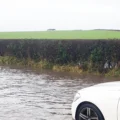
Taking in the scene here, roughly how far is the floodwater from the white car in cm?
148

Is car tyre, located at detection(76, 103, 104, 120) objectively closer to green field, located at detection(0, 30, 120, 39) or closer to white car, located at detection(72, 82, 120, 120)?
white car, located at detection(72, 82, 120, 120)

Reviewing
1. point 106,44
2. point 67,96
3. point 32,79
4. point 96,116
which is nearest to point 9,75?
point 32,79

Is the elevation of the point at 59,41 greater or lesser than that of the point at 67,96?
greater

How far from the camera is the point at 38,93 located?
1123 centimetres

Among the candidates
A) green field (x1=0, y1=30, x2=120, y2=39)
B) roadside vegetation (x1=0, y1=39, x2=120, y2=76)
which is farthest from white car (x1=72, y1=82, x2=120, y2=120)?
green field (x1=0, y1=30, x2=120, y2=39)

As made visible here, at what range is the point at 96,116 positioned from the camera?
6203 millimetres

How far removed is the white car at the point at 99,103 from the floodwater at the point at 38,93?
1.48 m

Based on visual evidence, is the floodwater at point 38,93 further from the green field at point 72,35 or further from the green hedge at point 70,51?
the green field at point 72,35

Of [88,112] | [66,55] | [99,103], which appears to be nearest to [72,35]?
[66,55]

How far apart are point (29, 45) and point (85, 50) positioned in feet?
14.1

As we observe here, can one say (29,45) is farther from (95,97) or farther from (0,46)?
(95,97)

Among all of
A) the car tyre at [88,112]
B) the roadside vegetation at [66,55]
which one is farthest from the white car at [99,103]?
the roadside vegetation at [66,55]

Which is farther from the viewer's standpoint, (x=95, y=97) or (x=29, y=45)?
(x=29, y=45)

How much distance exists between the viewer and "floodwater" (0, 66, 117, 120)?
27.4 feet
